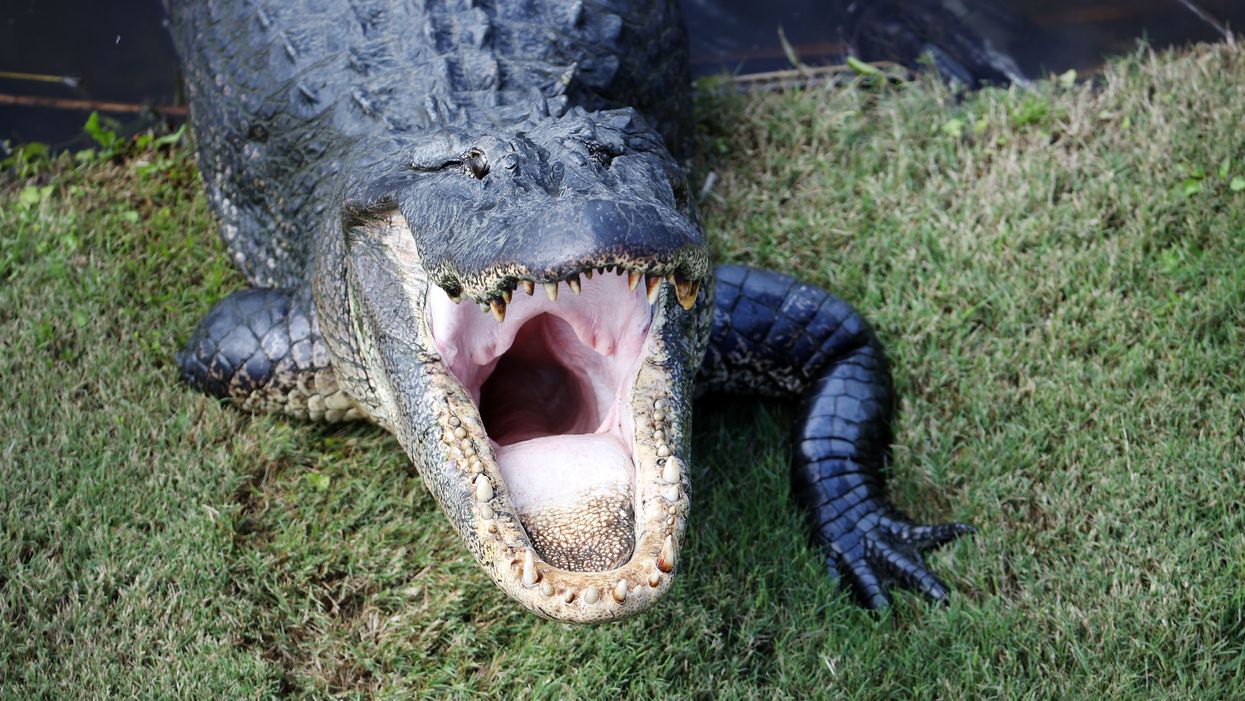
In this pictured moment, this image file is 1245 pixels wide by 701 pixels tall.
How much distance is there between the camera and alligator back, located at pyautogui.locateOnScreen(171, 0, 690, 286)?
3305 mm

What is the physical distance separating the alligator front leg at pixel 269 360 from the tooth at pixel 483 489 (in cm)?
104

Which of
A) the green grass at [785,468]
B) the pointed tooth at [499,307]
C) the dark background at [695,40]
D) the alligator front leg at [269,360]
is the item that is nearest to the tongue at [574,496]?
the pointed tooth at [499,307]

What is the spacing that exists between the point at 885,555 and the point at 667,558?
1.03 m

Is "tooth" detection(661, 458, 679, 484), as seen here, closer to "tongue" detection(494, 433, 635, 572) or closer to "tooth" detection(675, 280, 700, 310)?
"tongue" detection(494, 433, 635, 572)

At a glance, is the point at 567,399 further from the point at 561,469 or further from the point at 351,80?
the point at 351,80

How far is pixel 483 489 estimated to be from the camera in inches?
94.1

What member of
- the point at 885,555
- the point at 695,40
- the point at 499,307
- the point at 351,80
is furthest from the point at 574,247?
the point at 695,40

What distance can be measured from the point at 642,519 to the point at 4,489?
1.84 m

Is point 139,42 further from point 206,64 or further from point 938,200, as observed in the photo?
point 938,200

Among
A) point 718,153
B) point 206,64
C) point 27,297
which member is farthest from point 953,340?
point 27,297

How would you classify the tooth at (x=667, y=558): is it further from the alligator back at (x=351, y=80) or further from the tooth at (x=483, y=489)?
the alligator back at (x=351, y=80)

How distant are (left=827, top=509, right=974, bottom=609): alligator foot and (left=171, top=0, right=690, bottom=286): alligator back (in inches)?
57.3

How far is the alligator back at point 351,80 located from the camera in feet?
10.8

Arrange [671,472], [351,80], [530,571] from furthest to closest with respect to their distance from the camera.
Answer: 1. [351,80]
2. [671,472]
3. [530,571]
